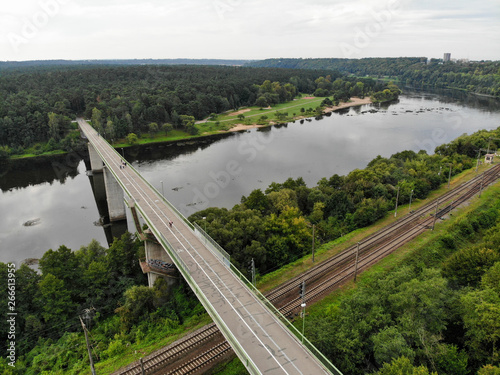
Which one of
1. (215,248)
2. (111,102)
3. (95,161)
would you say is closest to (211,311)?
(215,248)

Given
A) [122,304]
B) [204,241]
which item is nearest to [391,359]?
[204,241]

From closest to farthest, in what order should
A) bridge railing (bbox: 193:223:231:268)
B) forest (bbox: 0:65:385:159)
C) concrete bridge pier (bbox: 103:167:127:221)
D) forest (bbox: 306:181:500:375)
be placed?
forest (bbox: 306:181:500:375), bridge railing (bbox: 193:223:231:268), concrete bridge pier (bbox: 103:167:127:221), forest (bbox: 0:65:385:159)

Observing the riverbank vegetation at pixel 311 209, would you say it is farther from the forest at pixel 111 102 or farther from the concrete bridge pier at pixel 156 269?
the forest at pixel 111 102

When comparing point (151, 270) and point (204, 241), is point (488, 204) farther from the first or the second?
point (151, 270)

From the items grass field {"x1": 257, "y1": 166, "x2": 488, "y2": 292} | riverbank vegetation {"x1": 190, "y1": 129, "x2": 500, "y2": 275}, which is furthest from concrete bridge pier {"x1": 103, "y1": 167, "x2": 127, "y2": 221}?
grass field {"x1": 257, "y1": 166, "x2": 488, "y2": 292}

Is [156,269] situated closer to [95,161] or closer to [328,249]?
[328,249]

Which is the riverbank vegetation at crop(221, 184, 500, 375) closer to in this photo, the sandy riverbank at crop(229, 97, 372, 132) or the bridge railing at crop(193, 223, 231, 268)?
the bridge railing at crop(193, 223, 231, 268)

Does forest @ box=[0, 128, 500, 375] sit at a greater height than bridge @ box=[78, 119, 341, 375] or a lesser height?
lesser
